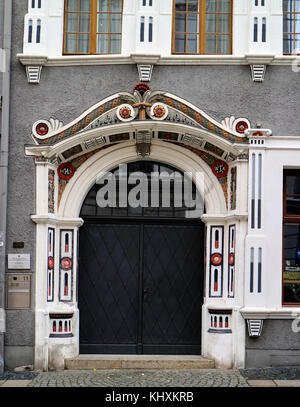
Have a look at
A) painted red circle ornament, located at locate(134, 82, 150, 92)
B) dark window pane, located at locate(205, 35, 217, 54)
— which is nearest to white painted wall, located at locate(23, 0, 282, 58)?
dark window pane, located at locate(205, 35, 217, 54)

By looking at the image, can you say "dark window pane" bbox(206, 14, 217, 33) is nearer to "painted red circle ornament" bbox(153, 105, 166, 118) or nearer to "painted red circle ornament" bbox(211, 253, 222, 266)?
"painted red circle ornament" bbox(153, 105, 166, 118)

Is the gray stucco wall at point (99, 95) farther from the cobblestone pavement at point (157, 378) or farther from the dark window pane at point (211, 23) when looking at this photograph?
the cobblestone pavement at point (157, 378)

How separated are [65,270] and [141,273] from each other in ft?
4.03

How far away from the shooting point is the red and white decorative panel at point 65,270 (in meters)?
11.4

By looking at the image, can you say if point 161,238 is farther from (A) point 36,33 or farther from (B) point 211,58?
(A) point 36,33

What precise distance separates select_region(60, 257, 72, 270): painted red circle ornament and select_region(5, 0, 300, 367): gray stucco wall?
0.42 metres

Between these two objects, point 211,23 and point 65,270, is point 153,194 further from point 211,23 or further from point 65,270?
point 211,23

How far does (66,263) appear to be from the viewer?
11406 mm

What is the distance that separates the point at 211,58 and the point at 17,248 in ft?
13.8

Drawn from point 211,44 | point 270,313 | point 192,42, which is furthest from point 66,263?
point 211,44

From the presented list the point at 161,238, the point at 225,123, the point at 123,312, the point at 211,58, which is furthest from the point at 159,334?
the point at 211,58

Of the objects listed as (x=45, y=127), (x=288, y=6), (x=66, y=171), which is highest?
(x=288, y=6)

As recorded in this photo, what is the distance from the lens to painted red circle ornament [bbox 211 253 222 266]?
37.3 feet

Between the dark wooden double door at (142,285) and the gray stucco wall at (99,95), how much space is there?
1.09m
